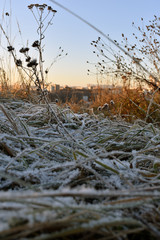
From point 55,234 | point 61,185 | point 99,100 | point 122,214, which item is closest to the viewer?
point 55,234

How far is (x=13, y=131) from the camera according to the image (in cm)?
114

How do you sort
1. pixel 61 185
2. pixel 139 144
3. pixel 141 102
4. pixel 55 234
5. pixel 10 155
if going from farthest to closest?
pixel 141 102
pixel 139 144
pixel 10 155
pixel 61 185
pixel 55 234

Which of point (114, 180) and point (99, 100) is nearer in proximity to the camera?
point (114, 180)

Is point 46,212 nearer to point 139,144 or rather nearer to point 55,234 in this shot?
point 55,234

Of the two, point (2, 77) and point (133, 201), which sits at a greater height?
point (2, 77)

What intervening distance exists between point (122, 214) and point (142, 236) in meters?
0.06

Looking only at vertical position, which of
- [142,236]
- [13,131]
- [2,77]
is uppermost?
[2,77]

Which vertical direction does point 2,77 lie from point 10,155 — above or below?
above

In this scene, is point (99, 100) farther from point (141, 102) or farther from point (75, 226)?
point (75, 226)

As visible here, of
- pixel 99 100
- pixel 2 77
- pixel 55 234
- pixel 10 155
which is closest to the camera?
pixel 55 234

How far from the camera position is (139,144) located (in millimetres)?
1137

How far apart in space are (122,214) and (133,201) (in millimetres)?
43

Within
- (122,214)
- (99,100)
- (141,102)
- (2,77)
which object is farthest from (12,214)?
(99,100)

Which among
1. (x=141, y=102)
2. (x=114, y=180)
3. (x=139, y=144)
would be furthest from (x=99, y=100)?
(x=114, y=180)
